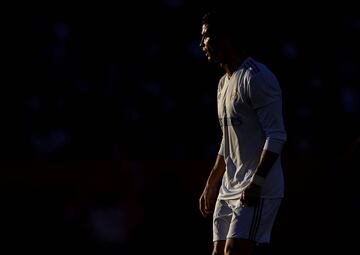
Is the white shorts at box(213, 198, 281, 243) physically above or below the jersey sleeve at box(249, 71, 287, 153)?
below

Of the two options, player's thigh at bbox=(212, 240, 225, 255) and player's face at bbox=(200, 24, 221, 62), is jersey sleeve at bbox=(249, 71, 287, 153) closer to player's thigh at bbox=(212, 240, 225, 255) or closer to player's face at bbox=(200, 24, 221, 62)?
player's face at bbox=(200, 24, 221, 62)

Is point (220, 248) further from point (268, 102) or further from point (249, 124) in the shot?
point (268, 102)

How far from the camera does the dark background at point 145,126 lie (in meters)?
8.35

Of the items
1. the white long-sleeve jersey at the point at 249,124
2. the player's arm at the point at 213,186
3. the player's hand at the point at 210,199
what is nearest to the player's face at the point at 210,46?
the white long-sleeve jersey at the point at 249,124

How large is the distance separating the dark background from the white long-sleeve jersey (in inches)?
80.2

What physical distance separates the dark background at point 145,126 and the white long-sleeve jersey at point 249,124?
80.2 inches

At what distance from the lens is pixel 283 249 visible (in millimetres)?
9773

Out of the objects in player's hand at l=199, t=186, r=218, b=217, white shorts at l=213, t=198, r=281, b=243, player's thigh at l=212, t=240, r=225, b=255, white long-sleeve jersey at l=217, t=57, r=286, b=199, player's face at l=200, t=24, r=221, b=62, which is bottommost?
player's thigh at l=212, t=240, r=225, b=255

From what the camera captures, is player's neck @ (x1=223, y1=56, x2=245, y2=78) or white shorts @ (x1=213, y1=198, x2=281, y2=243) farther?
player's neck @ (x1=223, y1=56, x2=245, y2=78)

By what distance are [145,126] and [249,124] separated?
5.15 metres

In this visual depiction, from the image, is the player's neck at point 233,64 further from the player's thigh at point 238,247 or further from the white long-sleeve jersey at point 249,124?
the player's thigh at point 238,247

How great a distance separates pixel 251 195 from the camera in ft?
16.9

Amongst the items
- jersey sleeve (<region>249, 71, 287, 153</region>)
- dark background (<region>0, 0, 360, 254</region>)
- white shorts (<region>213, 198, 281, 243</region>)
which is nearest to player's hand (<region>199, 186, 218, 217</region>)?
white shorts (<region>213, 198, 281, 243</region>)

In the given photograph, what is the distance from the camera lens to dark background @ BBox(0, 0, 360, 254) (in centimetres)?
835
